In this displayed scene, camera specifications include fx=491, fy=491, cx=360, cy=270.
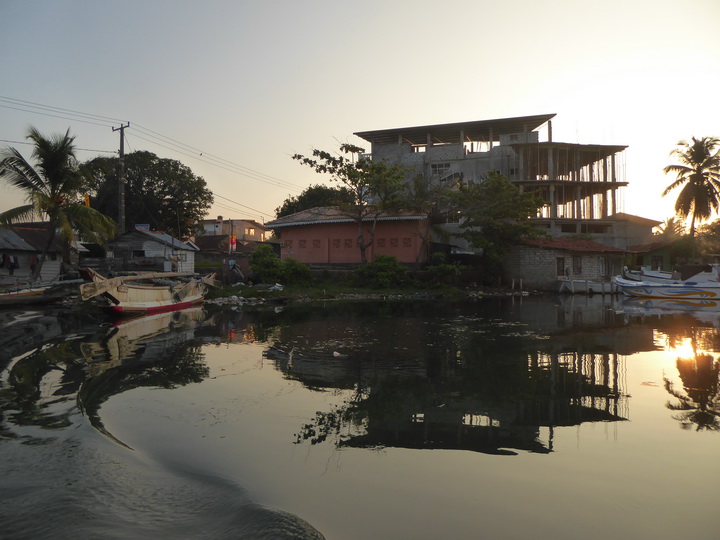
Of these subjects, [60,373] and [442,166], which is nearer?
[60,373]

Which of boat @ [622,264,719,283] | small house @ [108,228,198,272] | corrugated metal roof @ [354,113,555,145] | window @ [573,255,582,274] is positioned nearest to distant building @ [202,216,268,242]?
corrugated metal roof @ [354,113,555,145]

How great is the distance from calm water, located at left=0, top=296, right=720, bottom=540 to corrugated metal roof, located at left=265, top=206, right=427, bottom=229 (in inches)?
803

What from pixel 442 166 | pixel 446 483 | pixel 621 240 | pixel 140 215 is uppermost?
pixel 442 166

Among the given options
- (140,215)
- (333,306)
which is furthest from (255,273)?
(140,215)

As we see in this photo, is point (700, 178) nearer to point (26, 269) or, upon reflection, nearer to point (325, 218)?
point (325, 218)

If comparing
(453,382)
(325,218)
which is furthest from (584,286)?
(453,382)

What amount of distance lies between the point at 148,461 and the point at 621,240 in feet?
142

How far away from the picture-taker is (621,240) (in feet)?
134

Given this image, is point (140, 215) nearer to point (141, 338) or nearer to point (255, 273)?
point (255, 273)

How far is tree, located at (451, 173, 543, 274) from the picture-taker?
31.2 metres

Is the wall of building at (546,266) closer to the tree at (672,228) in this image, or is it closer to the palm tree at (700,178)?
the palm tree at (700,178)

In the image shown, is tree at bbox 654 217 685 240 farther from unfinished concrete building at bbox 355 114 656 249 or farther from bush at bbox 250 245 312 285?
bush at bbox 250 245 312 285

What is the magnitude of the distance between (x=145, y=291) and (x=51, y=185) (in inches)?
360

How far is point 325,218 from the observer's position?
110 ft
